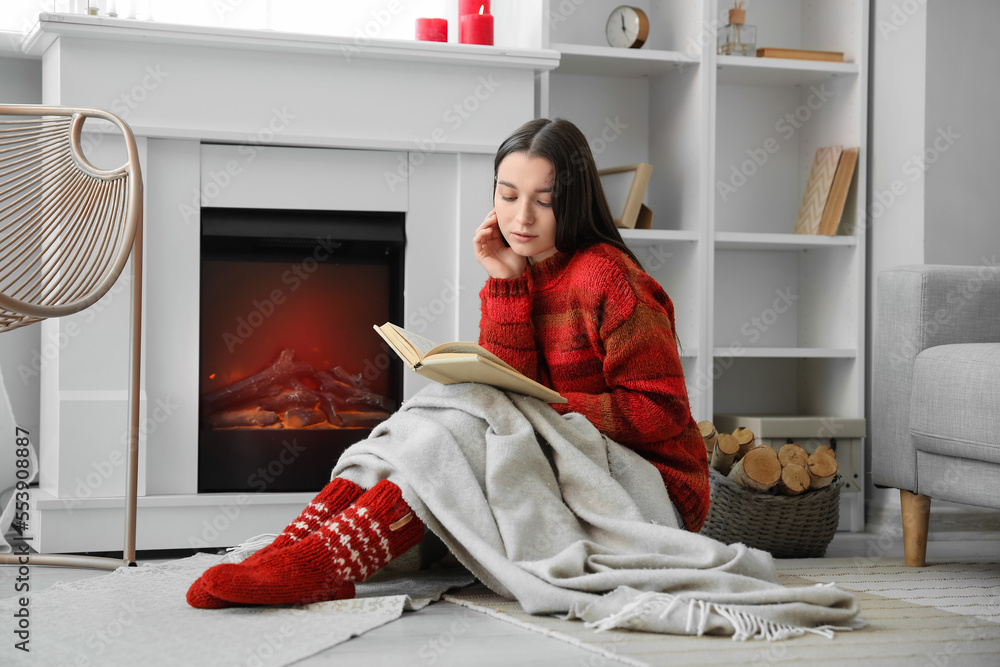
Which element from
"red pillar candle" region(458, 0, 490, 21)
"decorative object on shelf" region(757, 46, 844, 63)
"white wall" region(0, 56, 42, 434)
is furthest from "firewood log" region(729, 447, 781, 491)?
Answer: "white wall" region(0, 56, 42, 434)

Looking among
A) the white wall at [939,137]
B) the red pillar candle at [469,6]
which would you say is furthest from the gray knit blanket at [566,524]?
the white wall at [939,137]

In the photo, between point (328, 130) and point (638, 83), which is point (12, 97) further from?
point (638, 83)

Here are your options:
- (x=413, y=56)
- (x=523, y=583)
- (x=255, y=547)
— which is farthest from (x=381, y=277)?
(x=523, y=583)

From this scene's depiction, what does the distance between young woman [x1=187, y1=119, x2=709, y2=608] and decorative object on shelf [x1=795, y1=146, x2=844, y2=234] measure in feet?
3.63

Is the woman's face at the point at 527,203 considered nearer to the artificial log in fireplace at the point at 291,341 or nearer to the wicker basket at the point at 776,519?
the artificial log in fireplace at the point at 291,341

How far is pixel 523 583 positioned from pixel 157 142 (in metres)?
1.33

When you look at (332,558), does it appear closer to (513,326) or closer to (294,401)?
(513,326)

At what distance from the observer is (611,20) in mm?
2590

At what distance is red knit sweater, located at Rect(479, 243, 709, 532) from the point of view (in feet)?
4.99

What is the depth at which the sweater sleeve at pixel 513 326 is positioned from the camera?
1633 millimetres

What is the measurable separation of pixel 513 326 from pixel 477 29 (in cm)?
100

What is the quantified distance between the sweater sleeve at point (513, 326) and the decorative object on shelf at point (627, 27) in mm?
1149

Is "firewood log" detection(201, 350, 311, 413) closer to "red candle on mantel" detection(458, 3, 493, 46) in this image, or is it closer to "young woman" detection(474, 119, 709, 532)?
"young woman" detection(474, 119, 709, 532)

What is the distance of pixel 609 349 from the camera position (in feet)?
5.03
